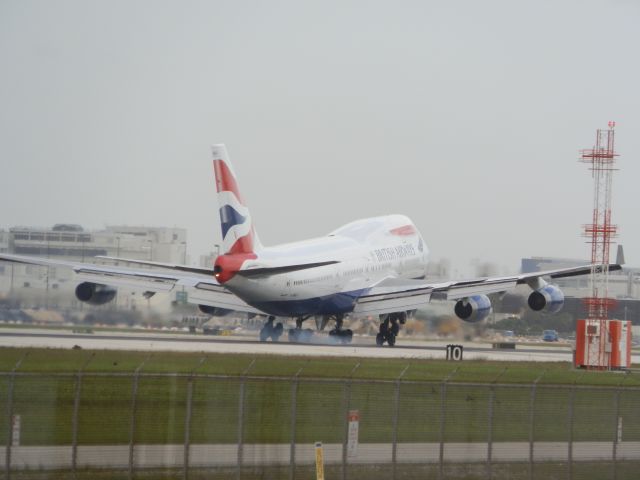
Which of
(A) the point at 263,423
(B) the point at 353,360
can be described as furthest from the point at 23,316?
(A) the point at 263,423

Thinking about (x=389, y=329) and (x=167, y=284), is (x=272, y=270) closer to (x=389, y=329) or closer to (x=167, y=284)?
(x=167, y=284)

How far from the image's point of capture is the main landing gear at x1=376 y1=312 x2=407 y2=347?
6844 centimetres

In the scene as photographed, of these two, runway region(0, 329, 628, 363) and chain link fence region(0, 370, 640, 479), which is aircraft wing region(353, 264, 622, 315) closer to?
runway region(0, 329, 628, 363)

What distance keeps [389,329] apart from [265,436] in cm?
4127

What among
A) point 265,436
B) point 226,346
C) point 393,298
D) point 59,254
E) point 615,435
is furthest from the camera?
point 59,254

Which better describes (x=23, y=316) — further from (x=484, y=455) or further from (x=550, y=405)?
(x=484, y=455)

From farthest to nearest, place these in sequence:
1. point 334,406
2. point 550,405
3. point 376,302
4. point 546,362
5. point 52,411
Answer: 1. point 376,302
2. point 546,362
3. point 550,405
4. point 334,406
5. point 52,411

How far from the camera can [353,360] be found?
49.7 m

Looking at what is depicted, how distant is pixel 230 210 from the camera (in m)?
58.2

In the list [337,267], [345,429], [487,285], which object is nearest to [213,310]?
[337,267]

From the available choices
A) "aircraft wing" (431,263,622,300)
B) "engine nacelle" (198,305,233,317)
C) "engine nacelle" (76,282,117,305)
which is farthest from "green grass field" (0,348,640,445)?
"engine nacelle" (198,305,233,317)

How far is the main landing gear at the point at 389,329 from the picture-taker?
6844cm

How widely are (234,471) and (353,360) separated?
24846 millimetres

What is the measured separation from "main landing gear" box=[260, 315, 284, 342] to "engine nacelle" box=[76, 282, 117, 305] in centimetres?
820
